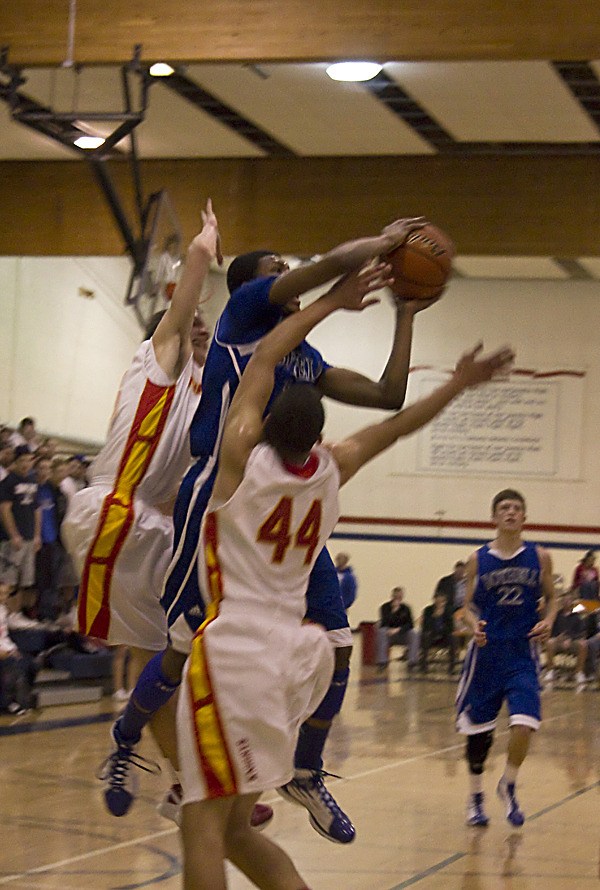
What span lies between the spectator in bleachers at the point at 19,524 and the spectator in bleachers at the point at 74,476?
0.75 metres

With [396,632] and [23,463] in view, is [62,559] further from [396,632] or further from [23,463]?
[396,632]

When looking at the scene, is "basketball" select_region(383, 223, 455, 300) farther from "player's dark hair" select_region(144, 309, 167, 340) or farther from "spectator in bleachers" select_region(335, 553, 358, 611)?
"spectator in bleachers" select_region(335, 553, 358, 611)

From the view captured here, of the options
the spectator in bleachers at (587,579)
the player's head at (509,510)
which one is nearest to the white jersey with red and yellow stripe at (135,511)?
the player's head at (509,510)

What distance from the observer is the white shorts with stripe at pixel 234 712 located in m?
3.40

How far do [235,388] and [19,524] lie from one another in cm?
770

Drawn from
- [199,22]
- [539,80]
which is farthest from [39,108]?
[539,80]

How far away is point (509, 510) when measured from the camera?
7.46m

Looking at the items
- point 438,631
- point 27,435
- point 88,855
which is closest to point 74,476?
point 27,435

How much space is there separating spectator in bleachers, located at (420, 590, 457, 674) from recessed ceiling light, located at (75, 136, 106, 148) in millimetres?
9028

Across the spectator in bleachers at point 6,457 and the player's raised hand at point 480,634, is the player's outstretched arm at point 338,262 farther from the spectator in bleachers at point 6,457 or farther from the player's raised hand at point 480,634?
the spectator in bleachers at point 6,457

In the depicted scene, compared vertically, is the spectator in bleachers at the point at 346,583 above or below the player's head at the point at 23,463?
below

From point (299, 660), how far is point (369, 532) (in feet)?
62.5

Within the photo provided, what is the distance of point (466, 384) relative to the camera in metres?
3.94

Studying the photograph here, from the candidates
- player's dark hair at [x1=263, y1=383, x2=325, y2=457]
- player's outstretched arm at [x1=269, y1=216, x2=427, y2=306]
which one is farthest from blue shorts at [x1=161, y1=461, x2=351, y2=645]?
player's dark hair at [x1=263, y1=383, x2=325, y2=457]
